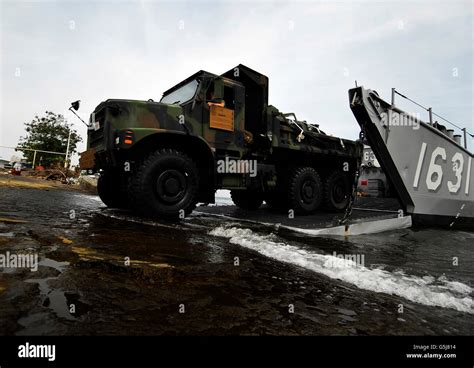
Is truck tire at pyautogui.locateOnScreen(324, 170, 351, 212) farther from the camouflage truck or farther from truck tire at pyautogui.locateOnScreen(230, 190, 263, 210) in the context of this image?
truck tire at pyautogui.locateOnScreen(230, 190, 263, 210)

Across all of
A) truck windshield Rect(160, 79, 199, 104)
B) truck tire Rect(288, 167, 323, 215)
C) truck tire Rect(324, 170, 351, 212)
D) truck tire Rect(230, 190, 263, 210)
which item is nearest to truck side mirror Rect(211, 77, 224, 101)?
truck windshield Rect(160, 79, 199, 104)

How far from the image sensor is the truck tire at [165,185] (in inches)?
151

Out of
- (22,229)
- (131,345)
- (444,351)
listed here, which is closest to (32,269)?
(131,345)

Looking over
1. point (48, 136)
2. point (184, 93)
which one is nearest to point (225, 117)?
point (184, 93)

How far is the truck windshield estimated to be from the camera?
4.86 meters

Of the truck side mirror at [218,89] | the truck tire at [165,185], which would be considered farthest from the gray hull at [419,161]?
the truck tire at [165,185]

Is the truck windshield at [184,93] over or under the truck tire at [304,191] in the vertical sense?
over

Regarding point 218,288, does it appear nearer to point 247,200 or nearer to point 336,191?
point 336,191

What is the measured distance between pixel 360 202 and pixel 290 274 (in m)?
5.26

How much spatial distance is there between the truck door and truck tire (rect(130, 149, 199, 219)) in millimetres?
819

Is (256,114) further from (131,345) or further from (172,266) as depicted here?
(131,345)

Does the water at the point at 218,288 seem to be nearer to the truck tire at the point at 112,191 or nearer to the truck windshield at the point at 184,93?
the truck tire at the point at 112,191

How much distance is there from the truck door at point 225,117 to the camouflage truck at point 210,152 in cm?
2

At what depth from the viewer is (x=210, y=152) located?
4.50m
